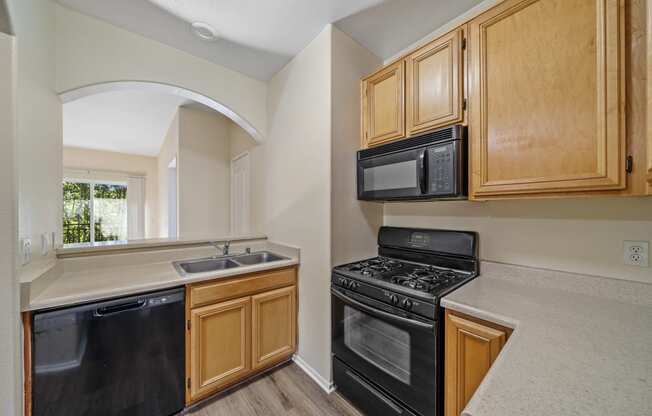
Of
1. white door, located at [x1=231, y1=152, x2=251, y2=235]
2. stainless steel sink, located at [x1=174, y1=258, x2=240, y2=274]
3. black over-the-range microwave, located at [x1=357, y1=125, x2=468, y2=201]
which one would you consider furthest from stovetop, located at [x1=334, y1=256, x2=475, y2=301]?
white door, located at [x1=231, y1=152, x2=251, y2=235]

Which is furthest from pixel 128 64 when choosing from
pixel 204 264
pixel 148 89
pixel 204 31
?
pixel 204 264

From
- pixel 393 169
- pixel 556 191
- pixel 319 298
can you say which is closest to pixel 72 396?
pixel 319 298

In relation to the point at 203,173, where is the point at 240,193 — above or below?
below

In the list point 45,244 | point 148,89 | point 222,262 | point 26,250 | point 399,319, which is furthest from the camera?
point 222,262

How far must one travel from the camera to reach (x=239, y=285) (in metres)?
1.78

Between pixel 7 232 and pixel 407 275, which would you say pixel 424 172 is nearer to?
pixel 407 275

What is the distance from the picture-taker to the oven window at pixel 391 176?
1.53 metres

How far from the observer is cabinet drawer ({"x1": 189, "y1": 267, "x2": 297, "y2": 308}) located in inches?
63.1

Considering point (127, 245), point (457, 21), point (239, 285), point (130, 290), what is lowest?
point (239, 285)

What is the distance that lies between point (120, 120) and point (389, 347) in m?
4.74

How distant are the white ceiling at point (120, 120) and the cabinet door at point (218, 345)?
2765 mm

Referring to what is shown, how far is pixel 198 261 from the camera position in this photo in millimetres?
2070

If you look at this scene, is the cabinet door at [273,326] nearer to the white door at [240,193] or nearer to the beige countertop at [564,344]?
the beige countertop at [564,344]

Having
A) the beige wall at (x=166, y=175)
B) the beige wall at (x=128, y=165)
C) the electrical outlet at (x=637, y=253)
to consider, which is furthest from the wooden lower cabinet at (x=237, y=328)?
the beige wall at (x=128, y=165)
